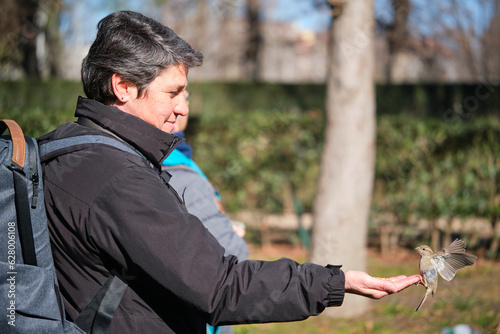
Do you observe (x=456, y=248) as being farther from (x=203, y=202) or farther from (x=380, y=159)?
(x=380, y=159)

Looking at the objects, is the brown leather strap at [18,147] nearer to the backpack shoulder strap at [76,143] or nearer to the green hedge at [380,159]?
the backpack shoulder strap at [76,143]

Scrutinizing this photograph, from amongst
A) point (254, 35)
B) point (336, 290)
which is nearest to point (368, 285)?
point (336, 290)

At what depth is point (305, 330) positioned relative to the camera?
4887 mm

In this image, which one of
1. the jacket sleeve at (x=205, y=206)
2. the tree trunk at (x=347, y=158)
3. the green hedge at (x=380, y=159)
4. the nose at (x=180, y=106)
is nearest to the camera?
the nose at (x=180, y=106)

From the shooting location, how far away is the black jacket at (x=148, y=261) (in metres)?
1.47

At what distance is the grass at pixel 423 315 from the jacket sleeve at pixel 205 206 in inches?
91.3

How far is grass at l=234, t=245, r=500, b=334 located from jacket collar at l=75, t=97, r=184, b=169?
3.22 m

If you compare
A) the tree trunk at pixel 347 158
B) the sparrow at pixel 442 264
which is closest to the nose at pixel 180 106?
the sparrow at pixel 442 264

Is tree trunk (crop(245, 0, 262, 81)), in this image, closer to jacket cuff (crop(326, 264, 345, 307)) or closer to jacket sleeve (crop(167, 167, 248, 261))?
jacket sleeve (crop(167, 167, 248, 261))

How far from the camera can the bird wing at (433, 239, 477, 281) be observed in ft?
5.77

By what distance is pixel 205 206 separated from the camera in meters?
2.48

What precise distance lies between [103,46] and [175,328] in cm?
88

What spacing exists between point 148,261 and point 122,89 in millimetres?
570

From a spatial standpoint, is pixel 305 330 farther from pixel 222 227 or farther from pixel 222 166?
pixel 222 166
